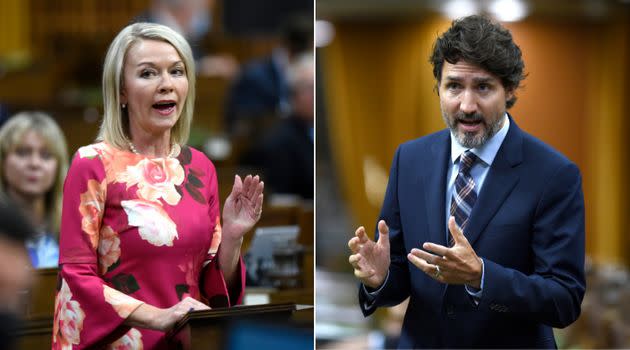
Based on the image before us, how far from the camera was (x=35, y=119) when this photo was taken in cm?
268

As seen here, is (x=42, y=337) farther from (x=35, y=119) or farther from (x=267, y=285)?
(x=35, y=119)

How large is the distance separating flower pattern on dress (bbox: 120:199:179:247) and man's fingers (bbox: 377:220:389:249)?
0.32 metres

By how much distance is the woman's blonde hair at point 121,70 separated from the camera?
5.49 feet

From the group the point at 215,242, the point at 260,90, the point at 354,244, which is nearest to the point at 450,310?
the point at 354,244

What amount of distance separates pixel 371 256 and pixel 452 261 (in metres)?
0.14

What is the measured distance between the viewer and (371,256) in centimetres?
156

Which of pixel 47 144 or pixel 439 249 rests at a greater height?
pixel 47 144

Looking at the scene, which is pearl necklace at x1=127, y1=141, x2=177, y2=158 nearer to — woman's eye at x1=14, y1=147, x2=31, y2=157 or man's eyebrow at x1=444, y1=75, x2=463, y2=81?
man's eyebrow at x1=444, y1=75, x2=463, y2=81

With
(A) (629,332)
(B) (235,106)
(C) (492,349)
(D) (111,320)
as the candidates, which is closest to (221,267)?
(D) (111,320)

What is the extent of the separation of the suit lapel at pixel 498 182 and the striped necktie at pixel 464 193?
1cm

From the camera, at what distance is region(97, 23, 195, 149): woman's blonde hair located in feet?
5.49

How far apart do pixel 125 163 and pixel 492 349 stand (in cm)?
62

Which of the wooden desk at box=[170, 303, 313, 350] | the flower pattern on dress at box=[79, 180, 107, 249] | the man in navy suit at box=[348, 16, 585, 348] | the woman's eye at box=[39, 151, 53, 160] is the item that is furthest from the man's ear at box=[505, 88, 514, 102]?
the woman's eye at box=[39, 151, 53, 160]

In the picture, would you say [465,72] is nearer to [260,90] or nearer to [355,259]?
[355,259]
